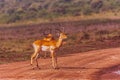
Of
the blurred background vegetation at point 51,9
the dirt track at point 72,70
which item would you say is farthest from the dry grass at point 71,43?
the blurred background vegetation at point 51,9

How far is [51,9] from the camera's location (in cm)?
13650

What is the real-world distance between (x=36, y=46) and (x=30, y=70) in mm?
1773

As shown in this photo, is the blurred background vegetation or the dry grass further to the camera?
the blurred background vegetation

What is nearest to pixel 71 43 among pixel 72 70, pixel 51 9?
pixel 72 70

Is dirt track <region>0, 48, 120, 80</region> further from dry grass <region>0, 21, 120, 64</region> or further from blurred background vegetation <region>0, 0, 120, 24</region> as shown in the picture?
blurred background vegetation <region>0, 0, 120, 24</region>

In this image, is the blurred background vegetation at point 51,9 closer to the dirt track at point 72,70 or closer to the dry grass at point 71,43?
the dry grass at point 71,43

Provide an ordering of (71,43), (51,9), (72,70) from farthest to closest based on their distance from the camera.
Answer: (51,9)
(71,43)
(72,70)

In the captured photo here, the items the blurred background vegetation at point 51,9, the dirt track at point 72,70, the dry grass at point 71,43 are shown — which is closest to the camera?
the dirt track at point 72,70

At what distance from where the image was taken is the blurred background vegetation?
414 ft

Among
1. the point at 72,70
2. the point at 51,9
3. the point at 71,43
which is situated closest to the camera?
the point at 72,70

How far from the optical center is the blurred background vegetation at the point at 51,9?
414ft

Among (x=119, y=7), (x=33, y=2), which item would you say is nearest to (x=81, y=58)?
(x=119, y=7)

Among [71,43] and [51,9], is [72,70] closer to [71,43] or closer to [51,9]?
[71,43]

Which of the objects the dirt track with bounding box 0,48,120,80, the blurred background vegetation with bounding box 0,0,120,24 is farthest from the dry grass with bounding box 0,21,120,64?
the blurred background vegetation with bounding box 0,0,120,24
